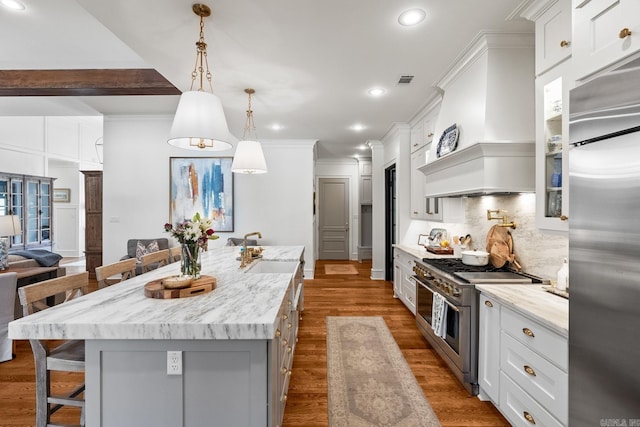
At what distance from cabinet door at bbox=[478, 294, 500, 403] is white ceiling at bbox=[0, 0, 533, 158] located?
2.04m

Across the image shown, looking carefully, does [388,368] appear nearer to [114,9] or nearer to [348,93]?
[348,93]

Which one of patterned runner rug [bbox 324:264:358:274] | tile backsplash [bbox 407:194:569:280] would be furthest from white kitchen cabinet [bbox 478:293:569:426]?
patterned runner rug [bbox 324:264:358:274]

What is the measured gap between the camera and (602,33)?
50.4 inches

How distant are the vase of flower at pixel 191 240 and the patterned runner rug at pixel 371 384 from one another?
1.35m

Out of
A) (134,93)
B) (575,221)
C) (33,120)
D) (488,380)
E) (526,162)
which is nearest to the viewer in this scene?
(575,221)

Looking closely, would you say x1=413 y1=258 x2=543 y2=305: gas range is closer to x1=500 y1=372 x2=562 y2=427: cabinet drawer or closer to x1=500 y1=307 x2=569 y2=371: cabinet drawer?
x1=500 y1=307 x2=569 y2=371: cabinet drawer

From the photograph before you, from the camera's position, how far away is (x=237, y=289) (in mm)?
1795

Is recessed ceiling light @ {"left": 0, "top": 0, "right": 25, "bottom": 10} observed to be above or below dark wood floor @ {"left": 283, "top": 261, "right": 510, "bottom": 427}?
above

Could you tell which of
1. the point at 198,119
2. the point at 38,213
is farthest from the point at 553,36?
the point at 38,213

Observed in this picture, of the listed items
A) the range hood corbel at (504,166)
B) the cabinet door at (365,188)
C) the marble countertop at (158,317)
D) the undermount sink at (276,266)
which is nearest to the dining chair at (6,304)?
the marble countertop at (158,317)

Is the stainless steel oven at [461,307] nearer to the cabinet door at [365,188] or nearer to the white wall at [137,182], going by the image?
the white wall at [137,182]

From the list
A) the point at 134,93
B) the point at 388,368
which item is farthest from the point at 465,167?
the point at 134,93

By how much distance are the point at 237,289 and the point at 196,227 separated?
0.45 metres

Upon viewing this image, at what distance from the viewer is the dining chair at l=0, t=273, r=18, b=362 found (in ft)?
A: 8.27
